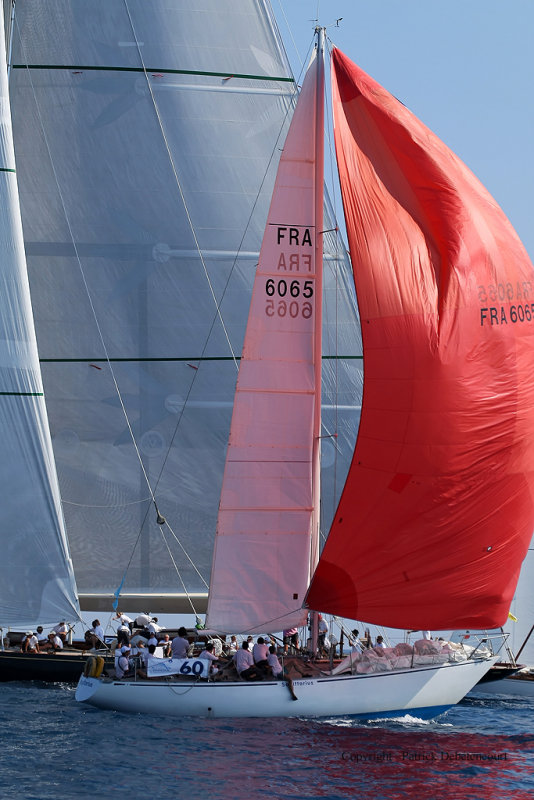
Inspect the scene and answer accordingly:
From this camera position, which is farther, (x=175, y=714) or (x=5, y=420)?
(x=5, y=420)

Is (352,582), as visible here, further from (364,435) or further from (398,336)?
(398,336)

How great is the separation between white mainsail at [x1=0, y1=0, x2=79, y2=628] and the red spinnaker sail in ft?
14.0

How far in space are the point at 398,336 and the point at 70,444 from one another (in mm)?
7419

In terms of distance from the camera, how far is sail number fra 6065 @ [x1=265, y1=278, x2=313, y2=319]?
1959 cm

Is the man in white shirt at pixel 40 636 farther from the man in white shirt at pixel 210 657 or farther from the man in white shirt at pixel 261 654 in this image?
the man in white shirt at pixel 261 654

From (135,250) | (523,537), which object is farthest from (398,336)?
(135,250)

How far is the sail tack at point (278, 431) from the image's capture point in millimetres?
19453

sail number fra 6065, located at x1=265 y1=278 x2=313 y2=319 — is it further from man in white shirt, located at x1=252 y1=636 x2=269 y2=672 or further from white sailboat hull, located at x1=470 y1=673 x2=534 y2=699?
white sailboat hull, located at x1=470 y1=673 x2=534 y2=699

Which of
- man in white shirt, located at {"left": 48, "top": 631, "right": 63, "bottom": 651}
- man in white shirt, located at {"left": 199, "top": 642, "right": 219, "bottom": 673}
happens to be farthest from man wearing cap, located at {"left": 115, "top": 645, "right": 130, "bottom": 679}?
man in white shirt, located at {"left": 48, "top": 631, "right": 63, "bottom": 651}

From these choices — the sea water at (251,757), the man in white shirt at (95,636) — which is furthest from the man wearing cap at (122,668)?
the man in white shirt at (95,636)

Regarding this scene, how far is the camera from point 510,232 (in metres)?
20.2

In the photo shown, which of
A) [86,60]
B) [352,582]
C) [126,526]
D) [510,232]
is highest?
[86,60]

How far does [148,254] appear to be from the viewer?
24.4m

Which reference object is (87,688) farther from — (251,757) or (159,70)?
(159,70)
